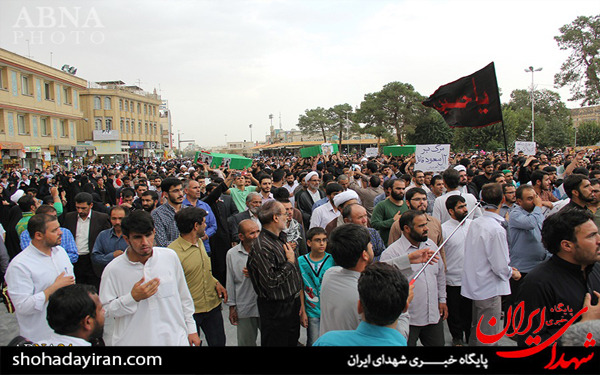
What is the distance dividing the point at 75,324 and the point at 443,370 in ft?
6.41

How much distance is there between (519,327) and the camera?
8.39 feet

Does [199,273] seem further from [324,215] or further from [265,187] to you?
[265,187]

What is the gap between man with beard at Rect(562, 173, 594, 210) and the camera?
4.45 metres

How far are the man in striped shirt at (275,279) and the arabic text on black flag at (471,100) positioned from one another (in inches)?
250

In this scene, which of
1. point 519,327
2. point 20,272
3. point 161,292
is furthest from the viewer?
point 20,272

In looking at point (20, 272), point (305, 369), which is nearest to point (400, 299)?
point (305, 369)

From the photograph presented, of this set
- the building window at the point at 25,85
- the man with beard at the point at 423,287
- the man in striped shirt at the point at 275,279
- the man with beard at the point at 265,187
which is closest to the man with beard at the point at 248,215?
the man with beard at the point at 265,187

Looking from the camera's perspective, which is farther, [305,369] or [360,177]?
[360,177]

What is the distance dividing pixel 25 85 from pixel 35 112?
228 cm

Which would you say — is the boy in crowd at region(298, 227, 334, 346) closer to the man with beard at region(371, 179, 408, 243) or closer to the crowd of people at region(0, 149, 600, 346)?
the crowd of people at region(0, 149, 600, 346)

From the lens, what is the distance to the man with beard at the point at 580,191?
4445 millimetres

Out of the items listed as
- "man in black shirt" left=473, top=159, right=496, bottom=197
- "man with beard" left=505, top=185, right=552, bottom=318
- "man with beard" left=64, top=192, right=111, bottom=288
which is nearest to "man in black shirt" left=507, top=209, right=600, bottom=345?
"man with beard" left=505, top=185, right=552, bottom=318

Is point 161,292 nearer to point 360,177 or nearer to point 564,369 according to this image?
point 564,369

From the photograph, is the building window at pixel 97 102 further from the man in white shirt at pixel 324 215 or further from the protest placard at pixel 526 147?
the man in white shirt at pixel 324 215
